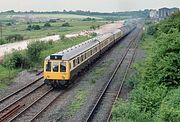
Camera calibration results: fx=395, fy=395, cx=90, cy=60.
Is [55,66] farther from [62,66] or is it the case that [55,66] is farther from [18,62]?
[18,62]

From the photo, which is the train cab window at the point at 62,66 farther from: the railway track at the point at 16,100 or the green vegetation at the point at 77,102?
the railway track at the point at 16,100

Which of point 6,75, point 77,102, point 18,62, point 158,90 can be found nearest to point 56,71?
point 77,102

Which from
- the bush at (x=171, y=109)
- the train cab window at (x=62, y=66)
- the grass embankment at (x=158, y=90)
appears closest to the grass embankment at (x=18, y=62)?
the train cab window at (x=62, y=66)

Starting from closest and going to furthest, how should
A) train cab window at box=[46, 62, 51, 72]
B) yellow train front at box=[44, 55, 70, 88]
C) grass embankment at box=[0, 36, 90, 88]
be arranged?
1. yellow train front at box=[44, 55, 70, 88]
2. train cab window at box=[46, 62, 51, 72]
3. grass embankment at box=[0, 36, 90, 88]

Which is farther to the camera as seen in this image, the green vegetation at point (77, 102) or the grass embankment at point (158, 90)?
the green vegetation at point (77, 102)

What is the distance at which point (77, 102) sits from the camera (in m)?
22.5

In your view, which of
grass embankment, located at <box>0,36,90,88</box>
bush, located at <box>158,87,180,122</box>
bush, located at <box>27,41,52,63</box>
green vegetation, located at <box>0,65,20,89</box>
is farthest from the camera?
bush, located at <box>27,41,52,63</box>

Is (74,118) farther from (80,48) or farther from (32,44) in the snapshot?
(32,44)

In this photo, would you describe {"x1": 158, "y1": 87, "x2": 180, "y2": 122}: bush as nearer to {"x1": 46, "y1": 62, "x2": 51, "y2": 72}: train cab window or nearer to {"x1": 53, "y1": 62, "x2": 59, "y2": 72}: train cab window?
{"x1": 53, "y1": 62, "x2": 59, "y2": 72}: train cab window

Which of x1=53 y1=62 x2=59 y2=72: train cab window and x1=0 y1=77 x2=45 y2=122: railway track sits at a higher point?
x1=53 y1=62 x2=59 y2=72: train cab window

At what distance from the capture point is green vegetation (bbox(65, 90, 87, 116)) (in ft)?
67.0

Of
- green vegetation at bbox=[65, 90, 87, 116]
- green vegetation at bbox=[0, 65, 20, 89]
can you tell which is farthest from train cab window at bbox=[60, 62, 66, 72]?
green vegetation at bbox=[0, 65, 20, 89]

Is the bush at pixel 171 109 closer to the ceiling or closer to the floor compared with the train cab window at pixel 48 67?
closer to the ceiling

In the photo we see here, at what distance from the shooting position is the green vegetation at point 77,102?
20427mm
